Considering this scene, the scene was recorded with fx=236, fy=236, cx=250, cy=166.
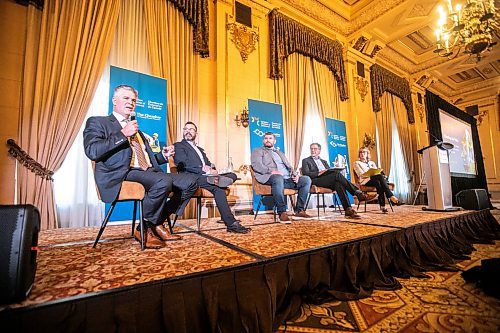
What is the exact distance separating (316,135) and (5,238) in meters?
5.80

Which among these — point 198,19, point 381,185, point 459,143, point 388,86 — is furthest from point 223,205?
point 388,86

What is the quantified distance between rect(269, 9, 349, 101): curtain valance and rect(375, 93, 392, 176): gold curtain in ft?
6.07

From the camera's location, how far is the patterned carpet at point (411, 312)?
1231mm

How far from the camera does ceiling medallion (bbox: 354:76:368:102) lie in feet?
22.8

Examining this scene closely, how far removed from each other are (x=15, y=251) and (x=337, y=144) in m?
6.16

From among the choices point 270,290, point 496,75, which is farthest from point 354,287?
point 496,75

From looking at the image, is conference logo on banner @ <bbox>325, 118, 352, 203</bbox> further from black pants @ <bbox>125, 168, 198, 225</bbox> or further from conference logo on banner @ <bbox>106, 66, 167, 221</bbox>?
black pants @ <bbox>125, 168, 198, 225</bbox>

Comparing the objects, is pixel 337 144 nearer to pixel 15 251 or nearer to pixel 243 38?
pixel 243 38

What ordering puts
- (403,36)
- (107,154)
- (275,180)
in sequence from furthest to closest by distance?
(403,36), (275,180), (107,154)

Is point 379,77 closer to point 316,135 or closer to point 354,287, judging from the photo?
point 316,135

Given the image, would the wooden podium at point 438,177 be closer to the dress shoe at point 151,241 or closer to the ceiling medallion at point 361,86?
the ceiling medallion at point 361,86

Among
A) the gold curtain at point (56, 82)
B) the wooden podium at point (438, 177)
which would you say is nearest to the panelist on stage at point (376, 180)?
the wooden podium at point (438, 177)

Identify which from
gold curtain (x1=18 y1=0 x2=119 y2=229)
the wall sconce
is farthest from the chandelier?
gold curtain (x1=18 y1=0 x2=119 y2=229)

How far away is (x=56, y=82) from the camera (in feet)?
10.2
